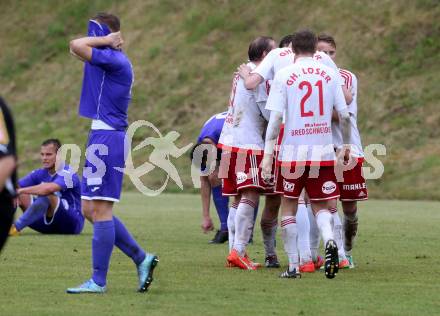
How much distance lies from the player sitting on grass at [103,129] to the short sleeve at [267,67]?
1.86 m

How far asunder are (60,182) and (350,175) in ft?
15.1

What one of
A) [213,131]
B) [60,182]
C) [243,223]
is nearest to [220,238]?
[213,131]

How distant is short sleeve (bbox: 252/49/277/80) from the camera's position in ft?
32.6

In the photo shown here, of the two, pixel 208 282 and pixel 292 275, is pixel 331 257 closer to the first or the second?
pixel 292 275

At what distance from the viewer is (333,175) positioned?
9.53 meters

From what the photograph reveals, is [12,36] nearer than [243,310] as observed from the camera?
No

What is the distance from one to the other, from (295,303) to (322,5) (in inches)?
1099

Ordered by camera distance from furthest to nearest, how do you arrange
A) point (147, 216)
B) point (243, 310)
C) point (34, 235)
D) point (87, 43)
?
point (147, 216)
point (34, 235)
point (87, 43)
point (243, 310)

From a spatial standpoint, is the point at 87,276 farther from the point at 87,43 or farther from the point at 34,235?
the point at 34,235

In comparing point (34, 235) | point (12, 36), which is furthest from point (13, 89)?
point (34, 235)

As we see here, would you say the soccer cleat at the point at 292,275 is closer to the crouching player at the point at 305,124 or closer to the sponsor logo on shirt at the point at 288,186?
the crouching player at the point at 305,124

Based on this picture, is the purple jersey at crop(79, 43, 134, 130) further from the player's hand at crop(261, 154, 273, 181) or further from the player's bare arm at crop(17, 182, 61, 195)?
the player's bare arm at crop(17, 182, 61, 195)

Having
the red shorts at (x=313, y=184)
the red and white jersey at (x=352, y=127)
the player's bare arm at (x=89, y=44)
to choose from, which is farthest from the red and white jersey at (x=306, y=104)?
the player's bare arm at (x=89, y=44)

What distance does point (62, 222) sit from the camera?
566 inches
